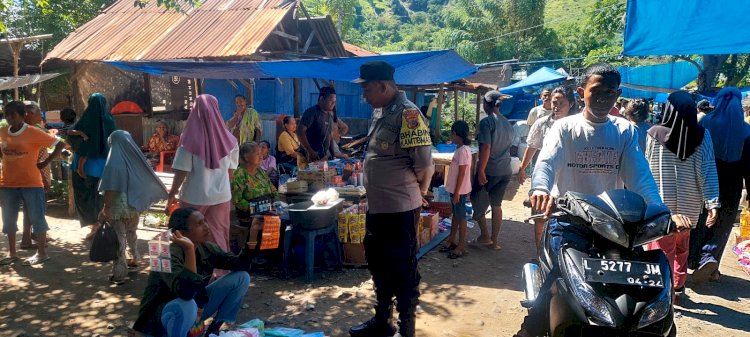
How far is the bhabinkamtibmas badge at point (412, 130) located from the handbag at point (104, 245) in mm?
2945

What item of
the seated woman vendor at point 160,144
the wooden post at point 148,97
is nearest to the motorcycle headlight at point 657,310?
the seated woman vendor at point 160,144

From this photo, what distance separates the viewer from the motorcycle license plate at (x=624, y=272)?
6.72 feet

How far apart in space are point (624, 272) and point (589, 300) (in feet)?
0.60

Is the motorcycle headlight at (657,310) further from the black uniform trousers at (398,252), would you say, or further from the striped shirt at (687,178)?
the striped shirt at (687,178)

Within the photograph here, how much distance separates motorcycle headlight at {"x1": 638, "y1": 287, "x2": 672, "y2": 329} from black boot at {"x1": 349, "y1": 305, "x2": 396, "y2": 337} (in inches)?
77.0

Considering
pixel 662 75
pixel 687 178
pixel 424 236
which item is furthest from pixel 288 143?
pixel 662 75

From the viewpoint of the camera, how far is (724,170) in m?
4.98

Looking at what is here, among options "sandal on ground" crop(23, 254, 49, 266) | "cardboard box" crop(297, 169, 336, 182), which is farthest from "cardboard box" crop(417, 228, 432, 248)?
"sandal on ground" crop(23, 254, 49, 266)

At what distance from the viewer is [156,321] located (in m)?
3.01

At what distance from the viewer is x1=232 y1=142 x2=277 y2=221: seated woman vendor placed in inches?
201

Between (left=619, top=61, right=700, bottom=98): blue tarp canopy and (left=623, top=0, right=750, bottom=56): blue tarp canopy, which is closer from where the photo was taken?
(left=623, top=0, right=750, bottom=56): blue tarp canopy

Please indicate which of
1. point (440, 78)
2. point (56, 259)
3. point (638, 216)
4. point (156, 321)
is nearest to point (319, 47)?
point (440, 78)

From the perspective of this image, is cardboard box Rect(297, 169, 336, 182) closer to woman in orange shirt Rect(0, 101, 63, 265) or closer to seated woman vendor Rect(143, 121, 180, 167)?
woman in orange shirt Rect(0, 101, 63, 265)

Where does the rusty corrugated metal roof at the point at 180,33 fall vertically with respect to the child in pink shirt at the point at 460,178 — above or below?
above
